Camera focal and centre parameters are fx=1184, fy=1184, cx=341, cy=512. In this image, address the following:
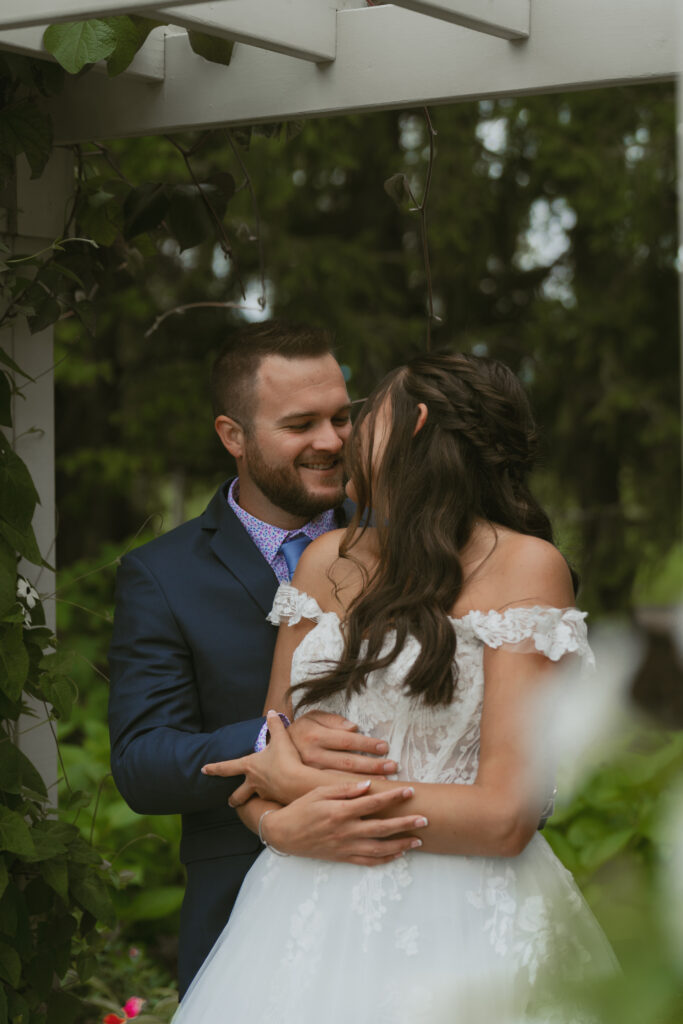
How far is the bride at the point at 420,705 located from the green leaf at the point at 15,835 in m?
0.41

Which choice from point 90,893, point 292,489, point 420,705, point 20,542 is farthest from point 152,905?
point 420,705

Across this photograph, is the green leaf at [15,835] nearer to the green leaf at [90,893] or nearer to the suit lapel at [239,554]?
the green leaf at [90,893]

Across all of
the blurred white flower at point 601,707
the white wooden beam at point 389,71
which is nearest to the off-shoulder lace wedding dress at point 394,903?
the white wooden beam at point 389,71

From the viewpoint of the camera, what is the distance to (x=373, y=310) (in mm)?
7594

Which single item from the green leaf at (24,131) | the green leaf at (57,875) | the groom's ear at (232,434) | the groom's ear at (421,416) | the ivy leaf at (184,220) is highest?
the green leaf at (24,131)

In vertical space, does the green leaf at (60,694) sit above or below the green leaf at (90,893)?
above

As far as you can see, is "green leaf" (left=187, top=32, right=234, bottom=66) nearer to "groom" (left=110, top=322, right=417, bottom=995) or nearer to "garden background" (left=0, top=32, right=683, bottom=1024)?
"groom" (left=110, top=322, right=417, bottom=995)

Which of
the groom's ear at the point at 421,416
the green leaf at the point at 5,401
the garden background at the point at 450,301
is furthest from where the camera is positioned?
the garden background at the point at 450,301

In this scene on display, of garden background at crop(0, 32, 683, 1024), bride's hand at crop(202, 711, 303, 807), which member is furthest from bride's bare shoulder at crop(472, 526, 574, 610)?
garden background at crop(0, 32, 683, 1024)

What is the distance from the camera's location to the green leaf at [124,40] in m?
2.12

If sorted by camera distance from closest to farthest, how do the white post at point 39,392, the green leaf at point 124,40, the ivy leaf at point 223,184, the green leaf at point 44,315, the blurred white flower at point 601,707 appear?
the blurred white flower at point 601,707, the green leaf at point 124,40, the green leaf at point 44,315, the white post at point 39,392, the ivy leaf at point 223,184

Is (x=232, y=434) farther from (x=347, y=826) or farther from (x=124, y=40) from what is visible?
(x=347, y=826)

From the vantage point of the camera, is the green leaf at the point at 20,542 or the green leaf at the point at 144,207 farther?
the green leaf at the point at 144,207

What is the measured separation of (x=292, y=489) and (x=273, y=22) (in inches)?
36.4
